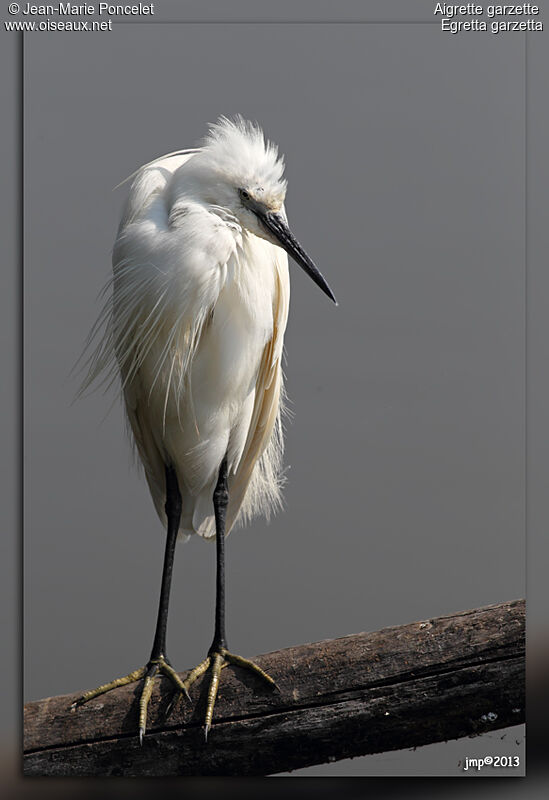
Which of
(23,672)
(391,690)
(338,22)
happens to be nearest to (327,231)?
(338,22)

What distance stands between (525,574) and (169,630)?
2.56 ft

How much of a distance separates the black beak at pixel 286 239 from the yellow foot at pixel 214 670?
784mm

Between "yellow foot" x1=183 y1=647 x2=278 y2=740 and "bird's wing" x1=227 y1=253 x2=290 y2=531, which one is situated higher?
"bird's wing" x1=227 y1=253 x2=290 y2=531

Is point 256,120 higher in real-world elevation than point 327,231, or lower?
higher

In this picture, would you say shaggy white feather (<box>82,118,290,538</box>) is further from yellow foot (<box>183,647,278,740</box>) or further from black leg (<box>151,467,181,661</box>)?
yellow foot (<box>183,647,278,740</box>)

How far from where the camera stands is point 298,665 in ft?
6.70

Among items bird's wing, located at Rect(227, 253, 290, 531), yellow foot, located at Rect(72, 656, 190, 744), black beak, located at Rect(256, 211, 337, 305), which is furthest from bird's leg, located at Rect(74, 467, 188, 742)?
black beak, located at Rect(256, 211, 337, 305)

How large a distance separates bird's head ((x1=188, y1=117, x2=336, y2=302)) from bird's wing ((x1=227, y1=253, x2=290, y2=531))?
167 mm

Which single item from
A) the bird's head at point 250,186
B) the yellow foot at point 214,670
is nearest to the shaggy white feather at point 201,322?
the bird's head at point 250,186

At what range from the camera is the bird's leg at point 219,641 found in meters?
2.04

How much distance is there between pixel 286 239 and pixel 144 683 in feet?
3.14

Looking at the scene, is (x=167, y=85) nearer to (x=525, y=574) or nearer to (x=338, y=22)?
(x=338, y=22)

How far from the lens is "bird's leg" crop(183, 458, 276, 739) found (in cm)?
204

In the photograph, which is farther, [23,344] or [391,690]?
[23,344]
